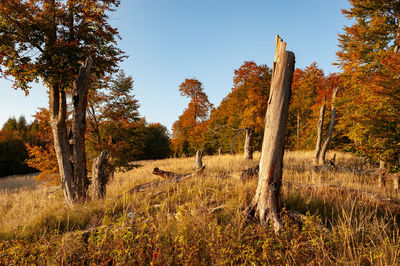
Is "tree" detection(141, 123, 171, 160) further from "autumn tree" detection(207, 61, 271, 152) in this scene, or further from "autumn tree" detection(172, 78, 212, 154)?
"autumn tree" detection(207, 61, 271, 152)

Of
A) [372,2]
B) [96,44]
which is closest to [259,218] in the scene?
[96,44]

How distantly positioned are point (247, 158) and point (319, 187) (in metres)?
8.01

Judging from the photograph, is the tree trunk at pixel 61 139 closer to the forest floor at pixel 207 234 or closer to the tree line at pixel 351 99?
the forest floor at pixel 207 234

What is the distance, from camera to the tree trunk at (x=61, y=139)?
6031mm

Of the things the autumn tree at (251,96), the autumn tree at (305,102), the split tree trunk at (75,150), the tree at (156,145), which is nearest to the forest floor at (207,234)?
the split tree trunk at (75,150)

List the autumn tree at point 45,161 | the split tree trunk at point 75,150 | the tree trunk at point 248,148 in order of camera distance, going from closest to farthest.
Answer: the split tree trunk at point 75,150 → the autumn tree at point 45,161 → the tree trunk at point 248,148

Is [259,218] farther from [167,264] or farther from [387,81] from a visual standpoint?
[387,81]

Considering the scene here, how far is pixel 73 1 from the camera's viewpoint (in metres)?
6.68

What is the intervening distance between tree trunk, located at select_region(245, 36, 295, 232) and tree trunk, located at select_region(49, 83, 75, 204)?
567cm

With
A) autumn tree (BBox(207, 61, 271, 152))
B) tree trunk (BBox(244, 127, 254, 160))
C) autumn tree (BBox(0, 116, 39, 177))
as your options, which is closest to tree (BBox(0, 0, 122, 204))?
tree trunk (BBox(244, 127, 254, 160))

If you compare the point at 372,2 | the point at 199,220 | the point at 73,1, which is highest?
the point at 372,2

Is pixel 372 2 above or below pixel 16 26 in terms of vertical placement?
above

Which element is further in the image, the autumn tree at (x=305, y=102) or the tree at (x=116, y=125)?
the autumn tree at (x=305, y=102)

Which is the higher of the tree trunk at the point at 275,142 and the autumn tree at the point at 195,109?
the autumn tree at the point at 195,109
